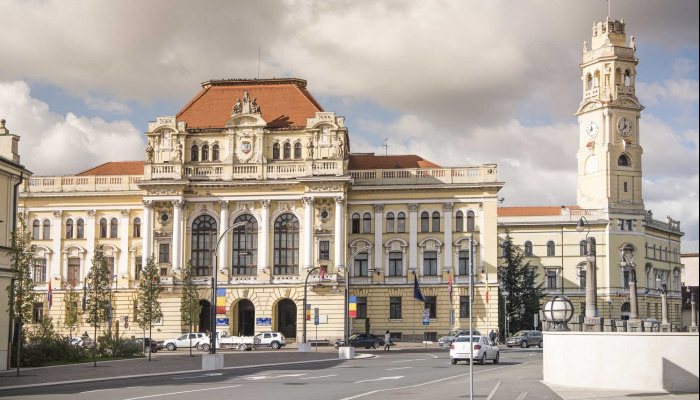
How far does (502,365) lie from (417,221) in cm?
3567

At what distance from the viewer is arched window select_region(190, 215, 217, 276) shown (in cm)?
8050

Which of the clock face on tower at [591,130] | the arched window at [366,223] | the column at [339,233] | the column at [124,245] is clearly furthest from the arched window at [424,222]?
→ the clock face on tower at [591,130]

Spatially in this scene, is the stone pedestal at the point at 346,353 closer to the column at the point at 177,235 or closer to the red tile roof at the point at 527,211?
the column at the point at 177,235

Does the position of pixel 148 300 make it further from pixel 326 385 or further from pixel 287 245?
pixel 326 385

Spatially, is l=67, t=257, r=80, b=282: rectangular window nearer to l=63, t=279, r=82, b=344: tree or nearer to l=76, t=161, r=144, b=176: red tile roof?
l=63, t=279, r=82, b=344: tree

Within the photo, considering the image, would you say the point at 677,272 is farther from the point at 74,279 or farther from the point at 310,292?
the point at 74,279

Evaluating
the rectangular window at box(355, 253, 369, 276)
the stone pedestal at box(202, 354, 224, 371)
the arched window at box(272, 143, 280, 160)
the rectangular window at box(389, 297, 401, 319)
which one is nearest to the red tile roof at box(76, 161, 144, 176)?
the arched window at box(272, 143, 280, 160)

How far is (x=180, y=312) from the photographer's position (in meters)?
78.5

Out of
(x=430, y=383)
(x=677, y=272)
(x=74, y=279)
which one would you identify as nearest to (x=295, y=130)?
(x=74, y=279)

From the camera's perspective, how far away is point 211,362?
144 feet

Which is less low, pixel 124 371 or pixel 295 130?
pixel 295 130

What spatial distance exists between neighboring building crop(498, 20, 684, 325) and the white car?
55.8 meters

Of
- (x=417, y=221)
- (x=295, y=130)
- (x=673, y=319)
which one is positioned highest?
(x=295, y=130)

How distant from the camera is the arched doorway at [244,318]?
3169 inches
